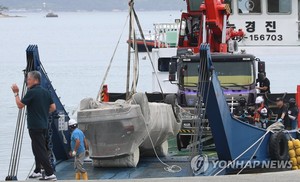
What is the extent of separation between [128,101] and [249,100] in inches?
163

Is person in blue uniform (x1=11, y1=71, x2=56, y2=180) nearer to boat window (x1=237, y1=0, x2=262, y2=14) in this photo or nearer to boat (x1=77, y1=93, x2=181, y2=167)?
boat (x1=77, y1=93, x2=181, y2=167)

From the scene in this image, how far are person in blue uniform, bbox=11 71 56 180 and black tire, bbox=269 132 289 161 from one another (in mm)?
5247

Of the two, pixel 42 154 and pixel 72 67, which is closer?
pixel 42 154

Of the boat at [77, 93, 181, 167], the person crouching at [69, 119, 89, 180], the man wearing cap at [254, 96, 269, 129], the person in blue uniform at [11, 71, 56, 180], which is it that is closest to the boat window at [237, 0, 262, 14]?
the man wearing cap at [254, 96, 269, 129]

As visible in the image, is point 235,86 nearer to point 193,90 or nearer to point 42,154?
point 193,90

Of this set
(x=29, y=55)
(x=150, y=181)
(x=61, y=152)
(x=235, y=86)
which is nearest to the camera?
(x=150, y=181)

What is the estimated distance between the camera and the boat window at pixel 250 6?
1053 inches

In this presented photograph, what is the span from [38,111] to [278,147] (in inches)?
225

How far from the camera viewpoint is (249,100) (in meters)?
20.2

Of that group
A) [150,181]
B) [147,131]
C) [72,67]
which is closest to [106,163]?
[147,131]

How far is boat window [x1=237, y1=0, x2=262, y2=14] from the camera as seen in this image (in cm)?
2675

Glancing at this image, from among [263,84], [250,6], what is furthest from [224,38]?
[250,6]

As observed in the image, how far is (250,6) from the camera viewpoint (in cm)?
2691

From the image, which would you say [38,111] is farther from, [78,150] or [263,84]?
[263,84]
